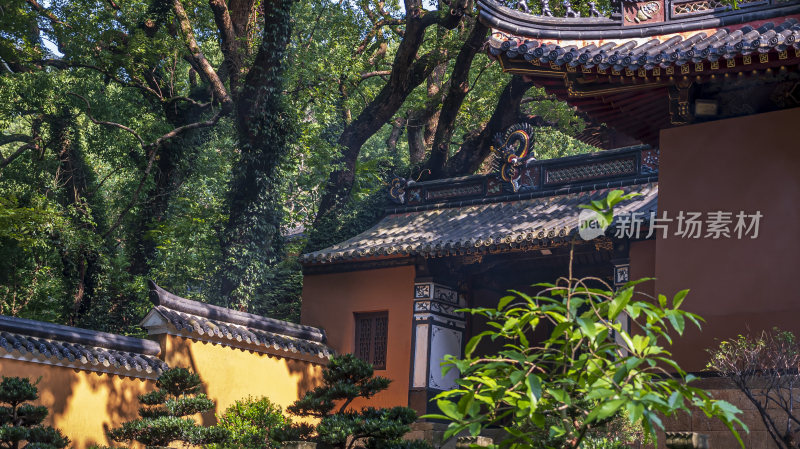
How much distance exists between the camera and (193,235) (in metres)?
15.6

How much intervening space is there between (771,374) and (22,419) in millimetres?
6957

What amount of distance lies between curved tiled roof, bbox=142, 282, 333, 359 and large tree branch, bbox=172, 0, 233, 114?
17.4 feet

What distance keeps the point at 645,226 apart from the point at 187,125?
30.9 ft

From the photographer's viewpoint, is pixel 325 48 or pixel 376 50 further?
pixel 376 50

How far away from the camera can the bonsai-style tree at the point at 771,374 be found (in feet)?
22.4

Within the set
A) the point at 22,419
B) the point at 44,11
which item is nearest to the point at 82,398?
the point at 22,419

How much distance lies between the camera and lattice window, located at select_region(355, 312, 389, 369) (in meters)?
13.5

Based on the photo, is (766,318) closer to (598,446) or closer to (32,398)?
(598,446)

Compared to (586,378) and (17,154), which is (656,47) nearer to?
(586,378)

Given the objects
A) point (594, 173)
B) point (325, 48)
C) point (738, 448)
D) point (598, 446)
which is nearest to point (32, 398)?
→ point (598, 446)

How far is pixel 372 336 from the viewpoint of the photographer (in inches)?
539

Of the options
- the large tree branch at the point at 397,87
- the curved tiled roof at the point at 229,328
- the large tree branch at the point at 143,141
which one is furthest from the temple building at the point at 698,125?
the large tree branch at the point at 143,141

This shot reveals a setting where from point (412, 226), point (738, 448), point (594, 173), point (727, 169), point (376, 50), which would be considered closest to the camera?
point (738, 448)

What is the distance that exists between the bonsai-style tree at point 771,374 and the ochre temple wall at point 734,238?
51cm
